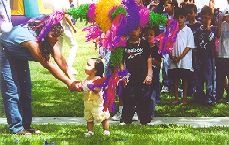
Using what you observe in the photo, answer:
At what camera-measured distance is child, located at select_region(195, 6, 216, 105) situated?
8.44m

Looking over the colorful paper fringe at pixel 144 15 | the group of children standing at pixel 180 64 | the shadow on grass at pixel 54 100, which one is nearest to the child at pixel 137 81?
the group of children standing at pixel 180 64

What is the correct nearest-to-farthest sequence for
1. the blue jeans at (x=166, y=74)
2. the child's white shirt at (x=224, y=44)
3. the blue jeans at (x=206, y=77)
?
the child's white shirt at (x=224, y=44) → the blue jeans at (x=206, y=77) → the blue jeans at (x=166, y=74)

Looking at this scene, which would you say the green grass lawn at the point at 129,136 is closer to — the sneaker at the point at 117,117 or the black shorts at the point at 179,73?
the sneaker at the point at 117,117

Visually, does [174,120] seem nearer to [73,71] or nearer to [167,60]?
[167,60]

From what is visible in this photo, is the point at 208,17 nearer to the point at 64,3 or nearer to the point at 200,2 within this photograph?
the point at 200,2

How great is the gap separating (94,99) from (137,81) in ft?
2.73

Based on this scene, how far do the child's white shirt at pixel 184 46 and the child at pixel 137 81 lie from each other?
1005 mm

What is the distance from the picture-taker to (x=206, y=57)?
8.69m

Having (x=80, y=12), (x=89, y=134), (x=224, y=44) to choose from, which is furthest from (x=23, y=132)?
(x=224, y=44)

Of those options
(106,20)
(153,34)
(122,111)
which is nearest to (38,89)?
(122,111)

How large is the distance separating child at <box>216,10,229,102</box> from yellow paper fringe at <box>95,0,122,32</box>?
8.70 feet

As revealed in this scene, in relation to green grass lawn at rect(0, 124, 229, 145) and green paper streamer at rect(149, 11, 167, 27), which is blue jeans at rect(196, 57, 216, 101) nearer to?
green grass lawn at rect(0, 124, 229, 145)

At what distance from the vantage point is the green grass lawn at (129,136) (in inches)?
249

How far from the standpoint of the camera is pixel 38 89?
8.84m
